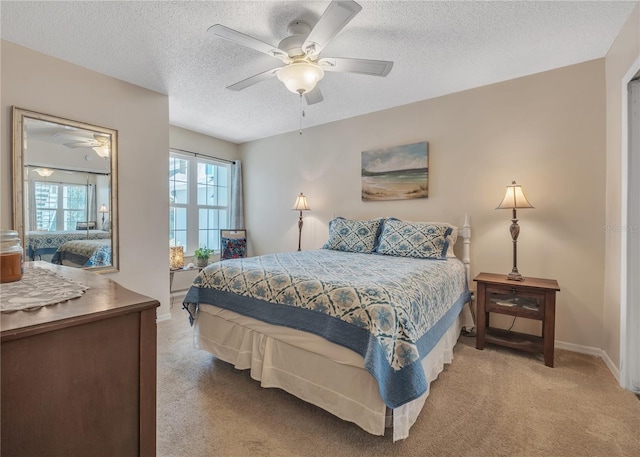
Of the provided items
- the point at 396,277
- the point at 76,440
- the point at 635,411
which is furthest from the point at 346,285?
the point at 635,411

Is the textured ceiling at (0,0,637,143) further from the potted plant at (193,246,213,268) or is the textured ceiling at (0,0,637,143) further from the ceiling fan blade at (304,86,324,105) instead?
the potted plant at (193,246,213,268)

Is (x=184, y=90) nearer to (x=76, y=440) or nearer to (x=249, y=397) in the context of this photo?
(x=249, y=397)

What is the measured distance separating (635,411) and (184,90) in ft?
14.3

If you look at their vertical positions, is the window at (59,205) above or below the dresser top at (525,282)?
above

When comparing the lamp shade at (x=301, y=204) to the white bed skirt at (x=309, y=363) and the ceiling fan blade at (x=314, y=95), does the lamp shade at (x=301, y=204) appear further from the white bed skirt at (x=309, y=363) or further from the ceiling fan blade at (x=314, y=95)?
the white bed skirt at (x=309, y=363)

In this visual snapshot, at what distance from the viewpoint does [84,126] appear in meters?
2.65

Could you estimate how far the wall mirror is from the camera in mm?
2354

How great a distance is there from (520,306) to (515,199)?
35.8 inches

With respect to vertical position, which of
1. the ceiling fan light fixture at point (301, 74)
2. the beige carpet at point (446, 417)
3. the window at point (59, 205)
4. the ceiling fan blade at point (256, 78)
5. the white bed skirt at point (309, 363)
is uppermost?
the ceiling fan blade at point (256, 78)

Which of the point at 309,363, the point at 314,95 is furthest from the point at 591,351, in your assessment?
the point at 314,95

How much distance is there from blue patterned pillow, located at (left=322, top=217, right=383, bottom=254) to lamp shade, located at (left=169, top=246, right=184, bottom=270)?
2.13 m

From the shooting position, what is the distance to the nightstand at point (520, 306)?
2.28m

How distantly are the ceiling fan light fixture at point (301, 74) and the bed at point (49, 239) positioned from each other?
2.29 meters

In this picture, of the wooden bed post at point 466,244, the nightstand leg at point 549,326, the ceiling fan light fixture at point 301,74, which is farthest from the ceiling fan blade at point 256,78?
the nightstand leg at point 549,326
